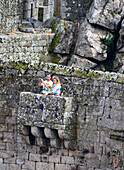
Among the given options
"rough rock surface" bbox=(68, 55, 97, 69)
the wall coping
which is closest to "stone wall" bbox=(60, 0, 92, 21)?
"rough rock surface" bbox=(68, 55, 97, 69)

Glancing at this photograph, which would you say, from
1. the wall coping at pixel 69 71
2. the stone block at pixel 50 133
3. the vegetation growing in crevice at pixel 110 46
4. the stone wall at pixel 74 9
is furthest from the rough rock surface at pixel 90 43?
the stone block at pixel 50 133

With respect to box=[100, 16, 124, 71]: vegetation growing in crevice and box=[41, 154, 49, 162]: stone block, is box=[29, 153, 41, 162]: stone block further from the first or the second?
box=[100, 16, 124, 71]: vegetation growing in crevice

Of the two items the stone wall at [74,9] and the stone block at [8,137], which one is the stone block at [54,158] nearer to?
the stone block at [8,137]

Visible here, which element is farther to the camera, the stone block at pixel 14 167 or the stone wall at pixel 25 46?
the stone wall at pixel 25 46

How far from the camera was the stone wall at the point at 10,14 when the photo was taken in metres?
24.8

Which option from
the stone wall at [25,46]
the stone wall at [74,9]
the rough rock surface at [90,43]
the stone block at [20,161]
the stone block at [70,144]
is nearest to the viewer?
the stone block at [70,144]

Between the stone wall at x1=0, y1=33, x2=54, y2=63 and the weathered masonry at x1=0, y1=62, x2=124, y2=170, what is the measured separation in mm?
5455

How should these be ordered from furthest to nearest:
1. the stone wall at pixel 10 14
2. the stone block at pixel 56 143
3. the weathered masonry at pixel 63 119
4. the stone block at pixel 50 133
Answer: the stone wall at pixel 10 14
the stone block at pixel 56 143
the stone block at pixel 50 133
the weathered masonry at pixel 63 119

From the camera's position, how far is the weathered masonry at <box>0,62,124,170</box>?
55.5 ft

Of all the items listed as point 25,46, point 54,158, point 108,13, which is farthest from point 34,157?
point 108,13

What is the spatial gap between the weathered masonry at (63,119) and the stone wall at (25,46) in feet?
17.9

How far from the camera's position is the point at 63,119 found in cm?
1694

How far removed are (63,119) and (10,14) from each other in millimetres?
9399

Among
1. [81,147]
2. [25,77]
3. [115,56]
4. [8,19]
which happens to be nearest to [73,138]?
[81,147]
